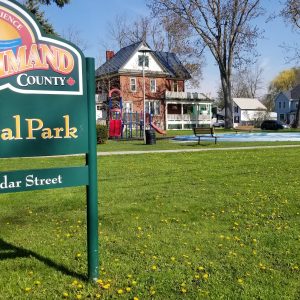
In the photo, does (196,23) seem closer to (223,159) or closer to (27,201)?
(223,159)

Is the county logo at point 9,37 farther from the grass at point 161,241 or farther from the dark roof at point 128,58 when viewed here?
the dark roof at point 128,58

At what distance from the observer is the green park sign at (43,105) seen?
347 centimetres

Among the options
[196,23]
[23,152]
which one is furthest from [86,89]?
[196,23]

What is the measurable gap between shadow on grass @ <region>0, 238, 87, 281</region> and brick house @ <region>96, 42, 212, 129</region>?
42.6 meters

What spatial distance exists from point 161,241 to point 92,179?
5.21 feet

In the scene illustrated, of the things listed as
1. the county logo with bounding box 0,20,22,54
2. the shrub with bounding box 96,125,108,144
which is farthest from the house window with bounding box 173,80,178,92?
the county logo with bounding box 0,20,22,54

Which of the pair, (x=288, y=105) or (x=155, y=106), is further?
(x=288, y=105)

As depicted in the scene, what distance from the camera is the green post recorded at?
3.87 meters

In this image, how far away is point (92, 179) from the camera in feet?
12.8

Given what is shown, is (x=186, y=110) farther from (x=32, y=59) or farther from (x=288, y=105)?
(x=32, y=59)

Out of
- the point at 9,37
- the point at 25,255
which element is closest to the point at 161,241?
the point at 25,255

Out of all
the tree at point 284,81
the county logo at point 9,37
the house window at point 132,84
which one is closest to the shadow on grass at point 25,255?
the county logo at point 9,37

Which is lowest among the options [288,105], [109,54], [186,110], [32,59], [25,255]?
[25,255]

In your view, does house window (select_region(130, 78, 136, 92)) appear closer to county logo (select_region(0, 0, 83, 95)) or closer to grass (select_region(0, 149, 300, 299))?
grass (select_region(0, 149, 300, 299))
